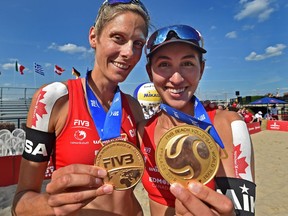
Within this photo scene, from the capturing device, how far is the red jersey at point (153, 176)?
5.89 feet

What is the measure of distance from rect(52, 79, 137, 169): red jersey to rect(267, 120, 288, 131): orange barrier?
69.0 ft

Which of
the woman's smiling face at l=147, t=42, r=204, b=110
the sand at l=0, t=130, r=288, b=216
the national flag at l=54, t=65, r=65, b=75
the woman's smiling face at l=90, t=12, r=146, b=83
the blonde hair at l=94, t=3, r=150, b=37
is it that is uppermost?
the national flag at l=54, t=65, r=65, b=75

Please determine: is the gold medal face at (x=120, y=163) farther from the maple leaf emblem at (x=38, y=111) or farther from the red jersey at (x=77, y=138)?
the maple leaf emblem at (x=38, y=111)

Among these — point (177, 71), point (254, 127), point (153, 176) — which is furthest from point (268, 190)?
point (254, 127)

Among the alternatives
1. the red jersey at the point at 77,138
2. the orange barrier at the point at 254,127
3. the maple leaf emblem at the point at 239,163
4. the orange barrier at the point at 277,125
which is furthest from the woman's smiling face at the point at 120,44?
the orange barrier at the point at 277,125

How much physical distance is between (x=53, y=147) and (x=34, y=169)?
186 mm

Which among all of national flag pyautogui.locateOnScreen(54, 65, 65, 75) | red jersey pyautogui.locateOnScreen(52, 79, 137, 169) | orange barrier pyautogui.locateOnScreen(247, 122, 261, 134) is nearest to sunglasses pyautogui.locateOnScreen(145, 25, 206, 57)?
red jersey pyautogui.locateOnScreen(52, 79, 137, 169)

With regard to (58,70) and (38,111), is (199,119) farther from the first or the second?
(58,70)

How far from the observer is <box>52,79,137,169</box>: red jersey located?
164cm

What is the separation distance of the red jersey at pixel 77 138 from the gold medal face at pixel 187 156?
53cm

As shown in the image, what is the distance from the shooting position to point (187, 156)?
1376 mm

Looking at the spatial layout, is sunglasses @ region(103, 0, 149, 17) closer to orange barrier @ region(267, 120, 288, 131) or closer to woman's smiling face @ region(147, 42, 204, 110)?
woman's smiling face @ region(147, 42, 204, 110)

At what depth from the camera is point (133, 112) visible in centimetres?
210

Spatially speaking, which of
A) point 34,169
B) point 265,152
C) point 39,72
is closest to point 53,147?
point 34,169
